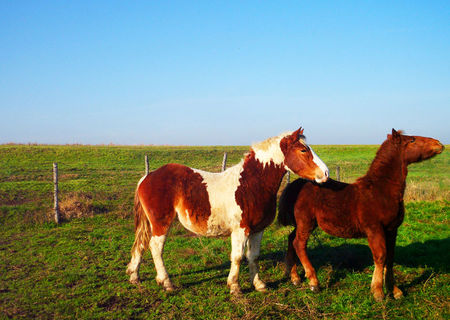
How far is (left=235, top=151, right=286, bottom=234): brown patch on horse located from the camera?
17.4 ft

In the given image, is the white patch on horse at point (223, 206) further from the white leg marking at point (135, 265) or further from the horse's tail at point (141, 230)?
the white leg marking at point (135, 265)

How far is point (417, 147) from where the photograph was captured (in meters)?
5.15

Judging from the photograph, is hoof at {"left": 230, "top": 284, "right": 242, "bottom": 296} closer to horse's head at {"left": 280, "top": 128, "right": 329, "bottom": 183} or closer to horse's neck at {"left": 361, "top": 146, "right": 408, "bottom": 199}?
horse's head at {"left": 280, "top": 128, "right": 329, "bottom": 183}

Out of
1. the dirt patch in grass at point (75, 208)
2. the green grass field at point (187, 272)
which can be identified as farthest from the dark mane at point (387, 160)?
the dirt patch in grass at point (75, 208)

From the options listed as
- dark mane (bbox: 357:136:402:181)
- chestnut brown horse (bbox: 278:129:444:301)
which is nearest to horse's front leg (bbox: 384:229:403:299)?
chestnut brown horse (bbox: 278:129:444:301)

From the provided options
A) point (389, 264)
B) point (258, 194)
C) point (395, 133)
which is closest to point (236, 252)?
point (258, 194)

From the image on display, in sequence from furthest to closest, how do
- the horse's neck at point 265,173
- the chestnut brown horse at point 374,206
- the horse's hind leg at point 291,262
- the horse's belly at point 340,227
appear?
the horse's hind leg at point 291,262 < the horse's neck at point 265,173 < the horse's belly at point 340,227 < the chestnut brown horse at point 374,206

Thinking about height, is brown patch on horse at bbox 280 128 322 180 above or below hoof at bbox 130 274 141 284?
above

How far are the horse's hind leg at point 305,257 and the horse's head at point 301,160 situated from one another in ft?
3.61

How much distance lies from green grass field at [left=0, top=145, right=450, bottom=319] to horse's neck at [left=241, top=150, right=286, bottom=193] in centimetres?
179

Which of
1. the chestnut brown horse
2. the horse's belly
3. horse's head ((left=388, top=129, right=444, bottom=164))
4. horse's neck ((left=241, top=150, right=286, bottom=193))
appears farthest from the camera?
horse's neck ((left=241, top=150, right=286, bottom=193))

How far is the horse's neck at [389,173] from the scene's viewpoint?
5105mm

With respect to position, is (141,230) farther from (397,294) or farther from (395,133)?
(395,133)

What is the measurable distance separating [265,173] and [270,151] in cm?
38
